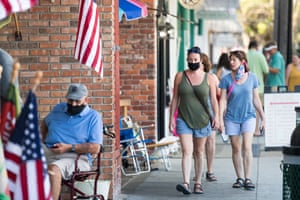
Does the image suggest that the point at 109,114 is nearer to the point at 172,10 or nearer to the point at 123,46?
the point at 123,46

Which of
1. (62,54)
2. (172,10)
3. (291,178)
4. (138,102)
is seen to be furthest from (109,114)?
(172,10)

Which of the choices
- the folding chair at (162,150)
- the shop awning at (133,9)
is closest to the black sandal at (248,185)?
the folding chair at (162,150)

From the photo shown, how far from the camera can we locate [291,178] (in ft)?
23.6

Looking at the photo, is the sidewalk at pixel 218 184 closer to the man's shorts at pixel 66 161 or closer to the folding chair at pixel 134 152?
the folding chair at pixel 134 152

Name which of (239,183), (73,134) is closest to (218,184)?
(239,183)

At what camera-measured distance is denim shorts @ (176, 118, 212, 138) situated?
1051 cm

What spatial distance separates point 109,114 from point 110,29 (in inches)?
37.4

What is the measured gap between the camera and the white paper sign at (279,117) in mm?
11711

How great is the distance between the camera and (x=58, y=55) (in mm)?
9859

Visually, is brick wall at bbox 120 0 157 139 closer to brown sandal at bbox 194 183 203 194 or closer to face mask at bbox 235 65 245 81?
face mask at bbox 235 65 245 81

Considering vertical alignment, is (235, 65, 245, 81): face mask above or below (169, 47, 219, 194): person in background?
above

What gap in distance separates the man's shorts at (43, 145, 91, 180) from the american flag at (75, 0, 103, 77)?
0.91 m

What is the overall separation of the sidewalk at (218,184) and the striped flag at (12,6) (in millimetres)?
4734

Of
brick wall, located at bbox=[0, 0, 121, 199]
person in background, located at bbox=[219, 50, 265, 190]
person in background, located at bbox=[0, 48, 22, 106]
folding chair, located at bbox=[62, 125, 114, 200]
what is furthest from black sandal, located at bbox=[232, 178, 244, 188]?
person in background, located at bbox=[0, 48, 22, 106]
